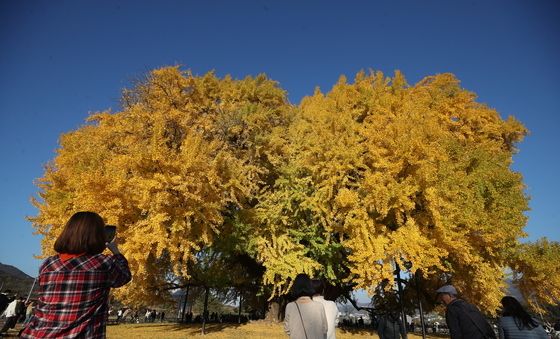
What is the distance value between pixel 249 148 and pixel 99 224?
14222 millimetres

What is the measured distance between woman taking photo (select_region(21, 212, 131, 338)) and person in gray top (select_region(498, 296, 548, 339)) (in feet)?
16.0

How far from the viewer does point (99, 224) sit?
2.52m

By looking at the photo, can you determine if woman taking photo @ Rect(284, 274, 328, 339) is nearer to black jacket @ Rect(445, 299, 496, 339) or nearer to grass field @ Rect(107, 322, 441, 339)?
black jacket @ Rect(445, 299, 496, 339)

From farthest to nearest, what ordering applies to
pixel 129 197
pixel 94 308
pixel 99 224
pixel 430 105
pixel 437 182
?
pixel 430 105 → pixel 437 182 → pixel 129 197 → pixel 99 224 → pixel 94 308

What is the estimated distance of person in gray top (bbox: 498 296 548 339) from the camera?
435cm

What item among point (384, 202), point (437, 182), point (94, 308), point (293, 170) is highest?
point (293, 170)

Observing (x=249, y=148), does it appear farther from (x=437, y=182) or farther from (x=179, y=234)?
(x=437, y=182)

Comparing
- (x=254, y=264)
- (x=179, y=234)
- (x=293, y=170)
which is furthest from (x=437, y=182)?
(x=254, y=264)

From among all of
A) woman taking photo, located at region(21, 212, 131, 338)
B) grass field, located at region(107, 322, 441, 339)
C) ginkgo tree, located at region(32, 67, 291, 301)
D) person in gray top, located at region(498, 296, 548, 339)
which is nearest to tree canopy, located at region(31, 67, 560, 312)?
ginkgo tree, located at region(32, 67, 291, 301)

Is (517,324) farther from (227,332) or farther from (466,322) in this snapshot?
(227,332)

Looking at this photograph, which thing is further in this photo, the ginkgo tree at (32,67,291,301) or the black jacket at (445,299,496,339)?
the ginkgo tree at (32,67,291,301)

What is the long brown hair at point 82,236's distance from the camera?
2.40 meters

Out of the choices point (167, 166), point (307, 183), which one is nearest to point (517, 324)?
point (167, 166)

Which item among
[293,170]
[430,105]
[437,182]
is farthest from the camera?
[430,105]
